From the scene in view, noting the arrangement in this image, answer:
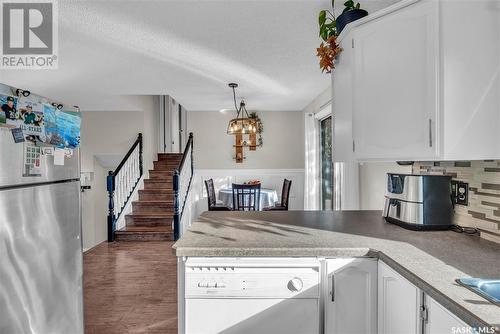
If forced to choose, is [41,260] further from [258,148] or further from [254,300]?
[258,148]

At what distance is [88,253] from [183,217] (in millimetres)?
1502

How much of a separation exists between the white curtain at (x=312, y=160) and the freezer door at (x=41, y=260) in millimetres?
4531

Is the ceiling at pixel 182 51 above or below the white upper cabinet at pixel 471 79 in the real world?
above

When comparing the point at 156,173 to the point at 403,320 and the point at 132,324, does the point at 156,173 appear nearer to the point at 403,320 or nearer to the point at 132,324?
the point at 132,324

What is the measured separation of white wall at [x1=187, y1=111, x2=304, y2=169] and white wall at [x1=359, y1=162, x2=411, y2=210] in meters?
3.69

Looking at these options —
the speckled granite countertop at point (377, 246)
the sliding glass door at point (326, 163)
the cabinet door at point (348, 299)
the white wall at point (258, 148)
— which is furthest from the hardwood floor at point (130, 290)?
the white wall at point (258, 148)

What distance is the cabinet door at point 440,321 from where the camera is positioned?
0.88 m

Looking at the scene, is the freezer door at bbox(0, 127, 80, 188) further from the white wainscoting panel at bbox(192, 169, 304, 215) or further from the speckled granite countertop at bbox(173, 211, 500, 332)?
the white wainscoting panel at bbox(192, 169, 304, 215)

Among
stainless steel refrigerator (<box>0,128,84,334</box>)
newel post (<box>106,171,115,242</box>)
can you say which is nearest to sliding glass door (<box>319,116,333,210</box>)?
newel post (<box>106,171,115,242</box>)

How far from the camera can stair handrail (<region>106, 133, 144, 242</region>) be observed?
4662 millimetres

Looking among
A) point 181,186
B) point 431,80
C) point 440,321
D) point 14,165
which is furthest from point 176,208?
point 440,321

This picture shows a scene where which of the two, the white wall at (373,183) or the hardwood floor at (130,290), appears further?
the white wall at (373,183)

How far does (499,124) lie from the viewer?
1288 millimetres

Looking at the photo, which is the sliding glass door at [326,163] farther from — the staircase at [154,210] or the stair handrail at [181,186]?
the staircase at [154,210]
